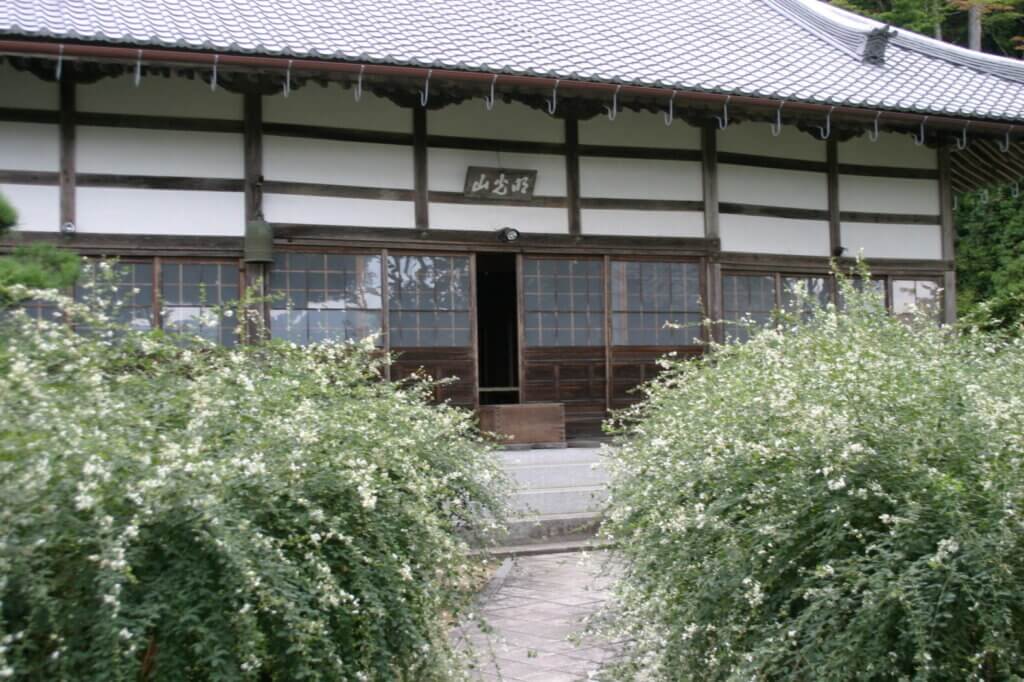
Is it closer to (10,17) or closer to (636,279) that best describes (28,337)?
(10,17)

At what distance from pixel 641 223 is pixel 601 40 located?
232 centimetres

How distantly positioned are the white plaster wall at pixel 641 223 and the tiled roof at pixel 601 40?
152cm

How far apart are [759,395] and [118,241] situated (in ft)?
23.0

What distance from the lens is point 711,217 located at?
11914 mm

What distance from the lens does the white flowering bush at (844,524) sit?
3.38m

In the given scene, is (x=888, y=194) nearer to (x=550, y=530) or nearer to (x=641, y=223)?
(x=641, y=223)

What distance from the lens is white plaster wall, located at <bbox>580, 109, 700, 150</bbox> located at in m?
11.6

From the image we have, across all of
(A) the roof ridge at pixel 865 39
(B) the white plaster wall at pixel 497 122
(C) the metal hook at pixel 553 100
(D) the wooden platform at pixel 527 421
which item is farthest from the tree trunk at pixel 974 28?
(D) the wooden platform at pixel 527 421

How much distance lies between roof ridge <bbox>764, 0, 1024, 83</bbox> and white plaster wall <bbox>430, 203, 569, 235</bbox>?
5088 mm

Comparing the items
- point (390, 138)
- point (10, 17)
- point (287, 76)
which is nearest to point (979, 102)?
point (390, 138)

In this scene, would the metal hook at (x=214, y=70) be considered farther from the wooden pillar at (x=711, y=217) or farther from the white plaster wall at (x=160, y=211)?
the wooden pillar at (x=711, y=217)

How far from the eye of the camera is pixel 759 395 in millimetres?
4523

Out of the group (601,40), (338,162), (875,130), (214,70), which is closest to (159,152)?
(214,70)

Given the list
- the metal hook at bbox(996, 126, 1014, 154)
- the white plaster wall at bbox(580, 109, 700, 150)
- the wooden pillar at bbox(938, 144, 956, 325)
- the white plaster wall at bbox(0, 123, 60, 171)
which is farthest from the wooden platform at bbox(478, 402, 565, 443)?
the metal hook at bbox(996, 126, 1014, 154)
